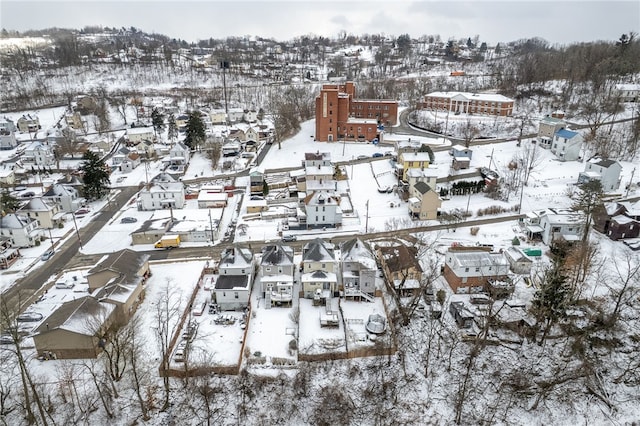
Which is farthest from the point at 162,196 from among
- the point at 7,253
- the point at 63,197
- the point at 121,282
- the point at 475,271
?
the point at 475,271

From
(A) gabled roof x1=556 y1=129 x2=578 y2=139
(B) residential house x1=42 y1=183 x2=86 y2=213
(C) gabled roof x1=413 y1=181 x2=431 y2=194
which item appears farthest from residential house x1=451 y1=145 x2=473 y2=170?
(B) residential house x1=42 y1=183 x2=86 y2=213

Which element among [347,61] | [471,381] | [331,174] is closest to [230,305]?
[471,381]

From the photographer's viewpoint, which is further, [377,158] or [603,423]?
[377,158]

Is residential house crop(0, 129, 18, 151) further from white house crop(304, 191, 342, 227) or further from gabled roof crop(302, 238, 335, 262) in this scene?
gabled roof crop(302, 238, 335, 262)

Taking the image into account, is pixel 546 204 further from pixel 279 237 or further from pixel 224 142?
pixel 224 142

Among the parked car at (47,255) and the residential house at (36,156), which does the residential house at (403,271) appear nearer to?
the parked car at (47,255)

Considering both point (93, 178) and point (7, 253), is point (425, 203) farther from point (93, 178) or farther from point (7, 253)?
point (7, 253)
